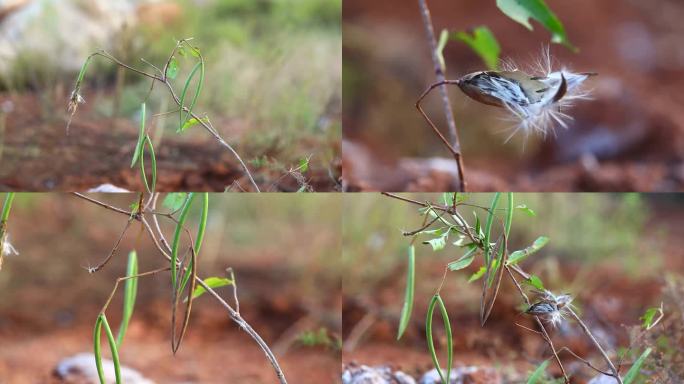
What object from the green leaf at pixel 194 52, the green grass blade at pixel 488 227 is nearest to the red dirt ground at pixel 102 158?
the green leaf at pixel 194 52

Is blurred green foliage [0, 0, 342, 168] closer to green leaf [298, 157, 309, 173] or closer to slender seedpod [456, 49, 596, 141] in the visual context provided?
green leaf [298, 157, 309, 173]

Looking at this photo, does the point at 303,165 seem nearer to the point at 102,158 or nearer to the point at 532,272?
the point at 102,158

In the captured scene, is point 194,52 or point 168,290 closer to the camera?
point 194,52

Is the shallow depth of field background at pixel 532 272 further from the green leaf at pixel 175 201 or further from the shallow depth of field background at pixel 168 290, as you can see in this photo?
the green leaf at pixel 175 201

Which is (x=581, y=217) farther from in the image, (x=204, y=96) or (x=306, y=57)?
(x=204, y=96)

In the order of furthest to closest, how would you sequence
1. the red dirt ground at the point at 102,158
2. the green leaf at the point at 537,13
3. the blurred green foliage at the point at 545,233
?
the blurred green foliage at the point at 545,233 < the red dirt ground at the point at 102,158 < the green leaf at the point at 537,13

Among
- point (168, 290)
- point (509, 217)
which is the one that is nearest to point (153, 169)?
point (509, 217)

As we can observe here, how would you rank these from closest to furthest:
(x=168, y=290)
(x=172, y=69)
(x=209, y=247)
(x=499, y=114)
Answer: (x=172, y=69) < (x=499, y=114) < (x=168, y=290) < (x=209, y=247)
